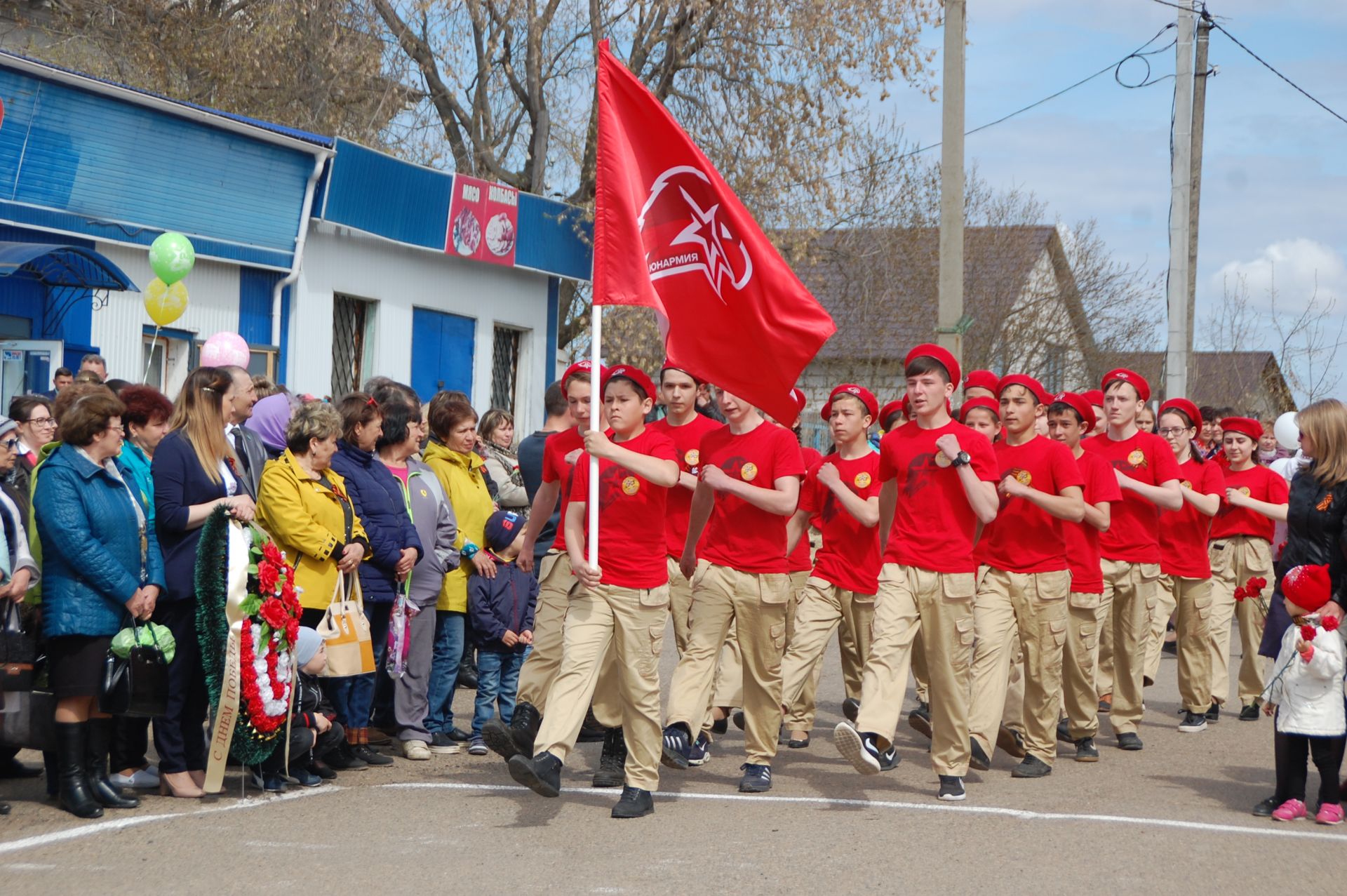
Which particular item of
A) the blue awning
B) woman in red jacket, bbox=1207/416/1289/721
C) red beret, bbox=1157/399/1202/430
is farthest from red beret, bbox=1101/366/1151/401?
the blue awning

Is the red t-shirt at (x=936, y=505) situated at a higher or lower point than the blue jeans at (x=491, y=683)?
higher

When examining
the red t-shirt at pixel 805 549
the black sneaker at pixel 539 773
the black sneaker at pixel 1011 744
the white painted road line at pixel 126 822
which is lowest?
the white painted road line at pixel 126 822

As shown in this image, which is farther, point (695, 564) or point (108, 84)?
point (108, 84)

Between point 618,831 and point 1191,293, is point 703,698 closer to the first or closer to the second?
point 618,831

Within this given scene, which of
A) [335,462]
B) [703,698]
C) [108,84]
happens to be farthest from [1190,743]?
[108,84]

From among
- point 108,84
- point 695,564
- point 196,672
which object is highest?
point 108,84

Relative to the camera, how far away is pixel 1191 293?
2217 cm

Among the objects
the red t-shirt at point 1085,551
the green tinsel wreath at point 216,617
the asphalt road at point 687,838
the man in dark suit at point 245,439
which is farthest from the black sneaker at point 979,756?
the man in dark suit at point 245,439

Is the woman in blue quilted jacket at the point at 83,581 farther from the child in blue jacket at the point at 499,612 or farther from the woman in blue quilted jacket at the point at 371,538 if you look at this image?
the child in blue jacket at the point at 499,612

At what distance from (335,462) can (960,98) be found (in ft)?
29.3

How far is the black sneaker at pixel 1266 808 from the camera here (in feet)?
23.6

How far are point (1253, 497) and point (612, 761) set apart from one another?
5.66 metres

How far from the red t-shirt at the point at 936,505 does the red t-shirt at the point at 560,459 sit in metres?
1.64

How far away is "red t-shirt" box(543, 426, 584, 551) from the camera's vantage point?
7.66 metres
